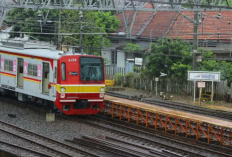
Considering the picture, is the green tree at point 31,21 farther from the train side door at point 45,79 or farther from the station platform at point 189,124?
the station platform at point 189,124

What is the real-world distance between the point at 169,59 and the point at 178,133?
40.1 feet

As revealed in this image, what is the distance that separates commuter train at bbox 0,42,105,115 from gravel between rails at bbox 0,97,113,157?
2.12 ft

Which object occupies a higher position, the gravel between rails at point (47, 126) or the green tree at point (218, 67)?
the green tree at point (218, 67)

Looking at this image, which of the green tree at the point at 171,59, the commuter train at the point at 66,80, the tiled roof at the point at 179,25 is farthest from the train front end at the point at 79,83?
the tiled roof at the point at 179,25

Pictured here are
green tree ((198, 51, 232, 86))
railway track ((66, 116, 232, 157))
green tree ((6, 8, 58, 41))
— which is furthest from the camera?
green tree ((6, 8, 58, 41))

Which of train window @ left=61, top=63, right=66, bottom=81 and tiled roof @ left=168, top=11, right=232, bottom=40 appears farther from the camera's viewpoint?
tiled roof @ left=168, top=11, right=232, bottom=40

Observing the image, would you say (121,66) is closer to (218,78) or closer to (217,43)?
(217,43)

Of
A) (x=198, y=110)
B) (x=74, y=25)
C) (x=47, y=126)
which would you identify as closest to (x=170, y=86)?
(x=198, y=110)

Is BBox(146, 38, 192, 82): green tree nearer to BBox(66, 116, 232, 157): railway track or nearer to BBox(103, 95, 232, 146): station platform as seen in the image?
BBox(103, 95, 232, 146): station platform

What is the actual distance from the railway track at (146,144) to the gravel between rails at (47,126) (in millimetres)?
328

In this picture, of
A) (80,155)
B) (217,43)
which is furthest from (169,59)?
(80,155)

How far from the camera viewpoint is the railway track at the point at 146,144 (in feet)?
40.4

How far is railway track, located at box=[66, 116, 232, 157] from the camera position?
12.3 meters

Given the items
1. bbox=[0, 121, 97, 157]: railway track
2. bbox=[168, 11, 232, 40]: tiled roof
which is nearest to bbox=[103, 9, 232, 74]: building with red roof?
bbox=[168, 11, 232, 40]: tiled roof
